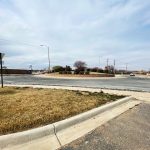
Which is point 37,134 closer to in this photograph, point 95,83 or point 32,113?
point 32,113

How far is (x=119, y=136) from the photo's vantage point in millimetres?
5836

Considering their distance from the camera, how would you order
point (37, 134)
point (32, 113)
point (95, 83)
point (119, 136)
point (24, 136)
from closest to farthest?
point (24, 136)
point (37, 134)
point (119, 136)
point (32, 113)
point (95, 83)

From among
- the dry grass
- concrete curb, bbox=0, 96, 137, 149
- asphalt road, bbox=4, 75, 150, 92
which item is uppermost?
the dry grass

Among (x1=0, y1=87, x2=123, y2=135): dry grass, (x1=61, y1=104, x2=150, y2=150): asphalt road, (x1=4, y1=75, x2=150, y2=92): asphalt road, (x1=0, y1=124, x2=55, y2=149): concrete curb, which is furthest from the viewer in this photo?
(x1=4, y1=75, x2=150, y2=92): asphalt road

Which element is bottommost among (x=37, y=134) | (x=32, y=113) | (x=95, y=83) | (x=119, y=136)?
(x=95, y=83)

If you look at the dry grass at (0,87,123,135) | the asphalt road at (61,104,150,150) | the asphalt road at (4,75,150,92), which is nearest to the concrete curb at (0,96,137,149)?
the dry grass at (0,87,123,135)

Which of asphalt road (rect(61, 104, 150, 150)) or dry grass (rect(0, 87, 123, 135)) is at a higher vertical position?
dry grass (rect(0, 87, 123, 135))

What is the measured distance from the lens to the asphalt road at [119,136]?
515 cm

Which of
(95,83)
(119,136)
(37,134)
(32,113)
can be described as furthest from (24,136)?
(95,83)

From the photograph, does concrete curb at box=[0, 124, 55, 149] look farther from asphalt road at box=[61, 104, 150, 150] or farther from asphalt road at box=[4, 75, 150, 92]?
asphalt road at box=[4, 75, 150, 92]

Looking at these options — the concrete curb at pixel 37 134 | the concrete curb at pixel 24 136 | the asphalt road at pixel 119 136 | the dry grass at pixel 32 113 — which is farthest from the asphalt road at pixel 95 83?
the concrete curb at pixel 24 136

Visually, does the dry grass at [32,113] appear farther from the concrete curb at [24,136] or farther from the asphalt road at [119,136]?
the asphalt road at [119,136]

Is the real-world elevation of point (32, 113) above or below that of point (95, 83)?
above

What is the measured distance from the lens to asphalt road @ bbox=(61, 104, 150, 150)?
5.15 metres
